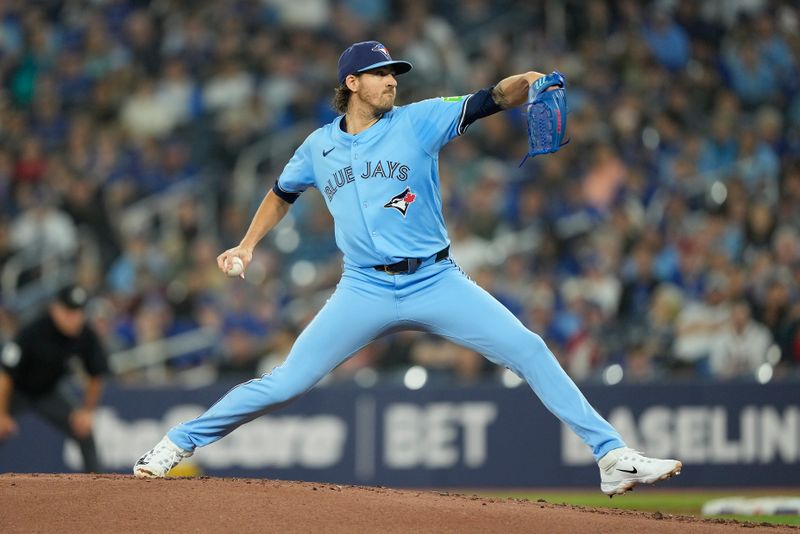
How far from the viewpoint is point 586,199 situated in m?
14.1

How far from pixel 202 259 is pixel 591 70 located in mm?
5291

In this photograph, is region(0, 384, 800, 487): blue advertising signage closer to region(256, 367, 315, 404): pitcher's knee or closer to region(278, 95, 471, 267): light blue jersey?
region(256, 367, 315, 404): pitcher's knee

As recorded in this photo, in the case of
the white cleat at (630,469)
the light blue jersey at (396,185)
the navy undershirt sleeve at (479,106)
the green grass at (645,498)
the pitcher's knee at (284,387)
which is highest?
the navy undershirt sleeve at (479,106)

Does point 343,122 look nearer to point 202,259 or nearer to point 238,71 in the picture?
point 202,259

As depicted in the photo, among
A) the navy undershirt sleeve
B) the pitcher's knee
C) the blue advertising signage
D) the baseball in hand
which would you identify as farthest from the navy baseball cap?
the blue advertising signage

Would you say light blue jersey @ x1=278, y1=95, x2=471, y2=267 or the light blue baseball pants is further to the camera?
light blue jersey @ x1=278, y1=95, x2=471, y2=267

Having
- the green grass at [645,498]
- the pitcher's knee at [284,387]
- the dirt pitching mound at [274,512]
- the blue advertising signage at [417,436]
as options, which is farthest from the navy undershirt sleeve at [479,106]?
the blue advertising signage at [417,436]

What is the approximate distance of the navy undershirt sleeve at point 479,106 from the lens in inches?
254

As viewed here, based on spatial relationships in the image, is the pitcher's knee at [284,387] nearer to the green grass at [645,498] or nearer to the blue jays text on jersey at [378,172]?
the blue jays text on jersey at [378,172]

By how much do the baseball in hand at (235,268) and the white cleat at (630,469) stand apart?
207 cm

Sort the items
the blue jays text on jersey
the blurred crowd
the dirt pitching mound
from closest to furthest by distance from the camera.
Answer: the dirt pitching mound, the blue jays text on jersey, the blurred crowd

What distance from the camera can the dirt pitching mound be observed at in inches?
243

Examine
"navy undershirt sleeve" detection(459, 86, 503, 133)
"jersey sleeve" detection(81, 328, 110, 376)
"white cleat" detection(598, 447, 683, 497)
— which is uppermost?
"navy undershirt sleeve" detection(459, 86, 503, 133)

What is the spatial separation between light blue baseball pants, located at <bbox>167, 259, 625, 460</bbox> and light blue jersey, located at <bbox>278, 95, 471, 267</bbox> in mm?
140
